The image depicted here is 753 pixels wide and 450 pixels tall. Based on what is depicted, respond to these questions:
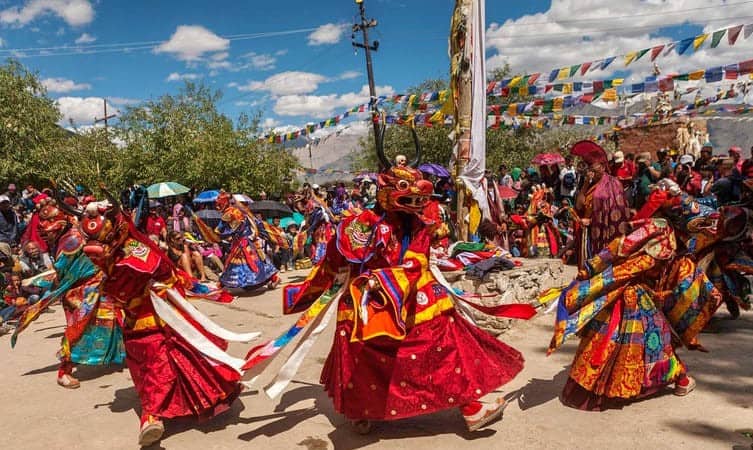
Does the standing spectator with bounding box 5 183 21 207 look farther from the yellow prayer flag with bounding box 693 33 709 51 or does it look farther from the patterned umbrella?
the yellow prayer flag with bounding box 693 33 709 51

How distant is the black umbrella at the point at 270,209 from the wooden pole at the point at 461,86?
7.90m

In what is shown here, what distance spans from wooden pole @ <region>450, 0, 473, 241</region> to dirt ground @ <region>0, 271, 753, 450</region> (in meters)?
2.48

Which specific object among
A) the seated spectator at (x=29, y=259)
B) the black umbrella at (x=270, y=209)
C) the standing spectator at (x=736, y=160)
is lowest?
the seated spectator at (x=29, y=259)

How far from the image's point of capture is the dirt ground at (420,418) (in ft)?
12.1

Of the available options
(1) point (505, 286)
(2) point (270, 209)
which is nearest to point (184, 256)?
(2) point (270, 209)

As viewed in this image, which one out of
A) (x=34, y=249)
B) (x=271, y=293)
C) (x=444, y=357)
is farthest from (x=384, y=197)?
(x=34, y=249)

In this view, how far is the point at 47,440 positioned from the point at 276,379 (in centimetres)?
193

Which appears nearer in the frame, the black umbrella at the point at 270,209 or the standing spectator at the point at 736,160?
the standing spectator at the point at 736,160

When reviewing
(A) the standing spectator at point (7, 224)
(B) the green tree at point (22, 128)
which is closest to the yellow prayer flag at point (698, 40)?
(A) the standing spectator at point (7, 224)

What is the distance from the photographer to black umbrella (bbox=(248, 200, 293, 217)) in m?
14.1

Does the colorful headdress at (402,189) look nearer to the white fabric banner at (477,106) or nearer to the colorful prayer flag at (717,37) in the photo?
the white fabric banner at (477,106)

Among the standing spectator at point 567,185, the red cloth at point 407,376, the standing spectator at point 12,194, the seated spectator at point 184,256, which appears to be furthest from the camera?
the standing spectator at point 12,194

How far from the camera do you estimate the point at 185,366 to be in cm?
412

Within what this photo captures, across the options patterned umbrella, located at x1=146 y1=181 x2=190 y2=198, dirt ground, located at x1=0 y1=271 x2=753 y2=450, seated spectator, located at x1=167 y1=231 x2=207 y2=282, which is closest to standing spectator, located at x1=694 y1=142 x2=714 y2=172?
dirt ground, located at x1=0 y1=271 x2=753 y2=450
